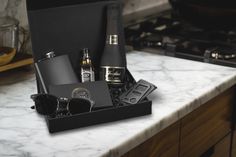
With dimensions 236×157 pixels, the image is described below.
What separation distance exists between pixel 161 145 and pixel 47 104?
33cm

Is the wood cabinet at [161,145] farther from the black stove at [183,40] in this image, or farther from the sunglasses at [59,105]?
the black stove at [183,40]

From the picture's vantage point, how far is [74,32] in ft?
3.99

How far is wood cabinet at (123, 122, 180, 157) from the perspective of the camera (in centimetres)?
103

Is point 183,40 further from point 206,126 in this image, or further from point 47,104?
point 47,104

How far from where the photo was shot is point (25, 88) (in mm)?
1251

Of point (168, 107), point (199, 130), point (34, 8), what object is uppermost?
point (34, 8)

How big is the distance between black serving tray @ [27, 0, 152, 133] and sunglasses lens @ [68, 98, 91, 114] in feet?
0.09

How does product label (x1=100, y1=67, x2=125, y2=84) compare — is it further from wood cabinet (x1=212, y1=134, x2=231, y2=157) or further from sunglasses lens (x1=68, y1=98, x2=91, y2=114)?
wood cabinet (x1=212, y1=134, x2=231, y2=157)

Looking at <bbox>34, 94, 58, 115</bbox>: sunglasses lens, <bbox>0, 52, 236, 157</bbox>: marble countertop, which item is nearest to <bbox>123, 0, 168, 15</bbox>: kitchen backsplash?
<bbox>0, 52, 236, 157</bbox>: marble countertop

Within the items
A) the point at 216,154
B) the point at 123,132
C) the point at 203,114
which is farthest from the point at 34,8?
the point at 216,154

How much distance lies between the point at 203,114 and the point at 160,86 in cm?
16

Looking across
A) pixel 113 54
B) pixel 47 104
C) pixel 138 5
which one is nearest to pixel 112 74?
pixel 113 54

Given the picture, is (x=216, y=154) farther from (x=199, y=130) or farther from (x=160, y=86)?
(x=160, y=86)

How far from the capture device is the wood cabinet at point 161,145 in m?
1.03
